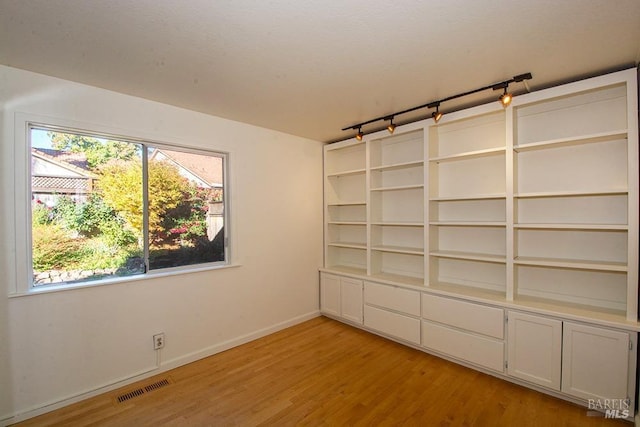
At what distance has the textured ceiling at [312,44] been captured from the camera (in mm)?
1490

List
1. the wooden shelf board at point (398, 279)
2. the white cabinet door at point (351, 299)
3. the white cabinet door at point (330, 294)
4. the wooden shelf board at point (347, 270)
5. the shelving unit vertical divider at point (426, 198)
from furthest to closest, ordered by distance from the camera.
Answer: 1. the white cabinet door at point (330, 294)
2. the wooden shelf board at point (347, 270)
3. the white cabinet door at point (351, 299)
4. the wooden shelf board at point (398, 279)
5. the shelving unit vertical divider at point (426, 198)

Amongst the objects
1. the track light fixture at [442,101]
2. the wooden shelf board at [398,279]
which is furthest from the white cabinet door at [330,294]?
the track light fixture at [442,101]

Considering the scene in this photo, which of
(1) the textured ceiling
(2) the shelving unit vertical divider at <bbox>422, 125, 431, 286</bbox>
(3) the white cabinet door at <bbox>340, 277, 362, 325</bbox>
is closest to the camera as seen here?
(1) the textured ceiling

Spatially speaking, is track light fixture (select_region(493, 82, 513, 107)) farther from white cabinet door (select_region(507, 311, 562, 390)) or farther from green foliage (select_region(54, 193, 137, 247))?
green foliage (select_region(54, 193, 137, 247))

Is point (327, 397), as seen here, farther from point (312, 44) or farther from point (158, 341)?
point (312, 44)

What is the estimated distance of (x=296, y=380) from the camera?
257cm

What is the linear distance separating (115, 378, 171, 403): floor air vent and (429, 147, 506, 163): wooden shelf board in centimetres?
341

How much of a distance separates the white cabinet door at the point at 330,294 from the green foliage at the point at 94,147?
9.11 feet

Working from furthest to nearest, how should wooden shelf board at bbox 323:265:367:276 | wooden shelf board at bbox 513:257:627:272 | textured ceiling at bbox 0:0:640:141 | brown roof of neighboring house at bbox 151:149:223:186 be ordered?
1. wooden shelf board at bbox 323:265:367:276
2. brown roof of neighboring house at bbox 151:149:223:186
3. wooden shelf board at bbox 513:257:627:272
4. textured ceiling at bbox 0:0:640:141

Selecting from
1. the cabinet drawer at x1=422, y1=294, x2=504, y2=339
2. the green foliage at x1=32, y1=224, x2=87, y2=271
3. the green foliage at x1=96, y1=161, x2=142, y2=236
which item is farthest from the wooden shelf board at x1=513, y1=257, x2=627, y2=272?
the green foliage at x1=32, y1=224, x2=87, y2=271

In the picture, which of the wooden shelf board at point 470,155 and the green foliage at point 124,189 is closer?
the green foliage at point 124,189

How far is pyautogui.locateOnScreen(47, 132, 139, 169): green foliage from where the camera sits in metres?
2.29

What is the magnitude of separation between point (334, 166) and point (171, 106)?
230cm

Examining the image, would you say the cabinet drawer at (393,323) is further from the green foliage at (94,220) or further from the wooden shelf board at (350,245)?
the green foliage at (94,220)
